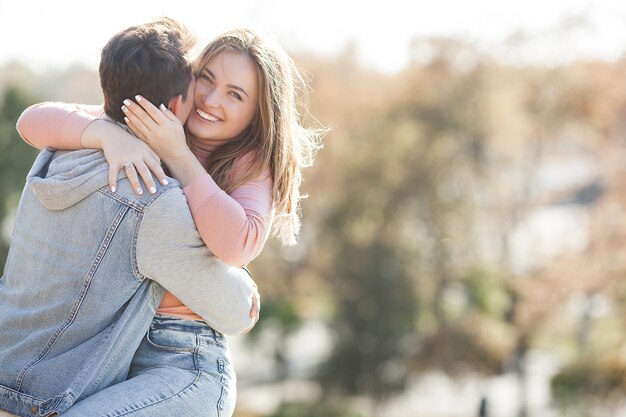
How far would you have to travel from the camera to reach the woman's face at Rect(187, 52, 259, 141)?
2201 mm

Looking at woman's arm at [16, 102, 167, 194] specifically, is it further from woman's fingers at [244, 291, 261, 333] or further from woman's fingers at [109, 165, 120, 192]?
woman's fingers at [244, 291, 261, 333]

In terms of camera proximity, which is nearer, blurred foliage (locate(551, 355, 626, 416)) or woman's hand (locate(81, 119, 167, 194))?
woman's hand (locate(81, 119, 167, 194))

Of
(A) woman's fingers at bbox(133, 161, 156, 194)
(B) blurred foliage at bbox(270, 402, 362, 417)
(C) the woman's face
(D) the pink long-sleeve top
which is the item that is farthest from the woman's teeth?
(B) blurred foliage at bbox(270, 402, 362, 417)

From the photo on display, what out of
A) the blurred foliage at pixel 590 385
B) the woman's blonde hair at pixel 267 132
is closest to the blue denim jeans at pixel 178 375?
the woman's blonde hair at pixel 267 132

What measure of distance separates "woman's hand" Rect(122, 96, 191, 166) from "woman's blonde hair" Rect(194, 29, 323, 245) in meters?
0.18

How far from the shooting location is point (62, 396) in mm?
1801

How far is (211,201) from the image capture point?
6.29ft

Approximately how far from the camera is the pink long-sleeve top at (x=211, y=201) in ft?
6.24

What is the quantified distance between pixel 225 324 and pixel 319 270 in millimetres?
19475

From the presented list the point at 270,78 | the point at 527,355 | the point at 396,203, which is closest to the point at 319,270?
the point at 396,203

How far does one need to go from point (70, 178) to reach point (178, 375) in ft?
1.72

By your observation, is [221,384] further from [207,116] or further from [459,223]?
[459,223]

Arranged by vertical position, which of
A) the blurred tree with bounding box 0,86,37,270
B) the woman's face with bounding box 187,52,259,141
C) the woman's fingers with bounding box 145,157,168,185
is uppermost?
the blurred tree with bounding box 0,86,37,270

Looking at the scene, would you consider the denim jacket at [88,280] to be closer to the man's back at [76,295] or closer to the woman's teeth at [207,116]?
the man's back at [76,295]
